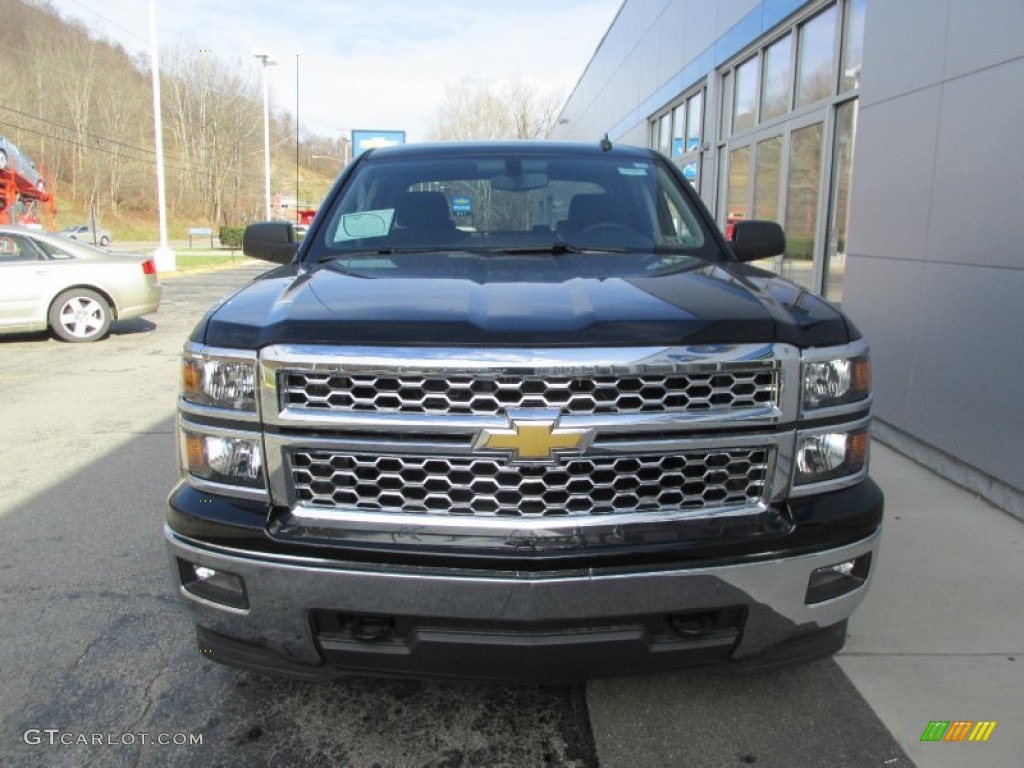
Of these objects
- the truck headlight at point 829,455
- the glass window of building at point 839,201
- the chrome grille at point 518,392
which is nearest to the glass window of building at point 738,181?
the glass window of building at point 839,201

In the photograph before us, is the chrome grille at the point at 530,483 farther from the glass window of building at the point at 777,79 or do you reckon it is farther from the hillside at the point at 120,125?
the hillside at the point at 120,125

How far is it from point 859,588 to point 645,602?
2.24 ft

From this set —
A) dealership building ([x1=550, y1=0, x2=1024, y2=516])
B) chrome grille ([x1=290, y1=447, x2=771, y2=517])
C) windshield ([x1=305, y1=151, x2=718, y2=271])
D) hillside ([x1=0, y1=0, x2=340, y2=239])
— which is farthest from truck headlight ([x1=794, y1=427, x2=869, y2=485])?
hillside ([x1=0, y1=0, x2=340, y2=239])

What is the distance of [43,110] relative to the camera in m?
67.9

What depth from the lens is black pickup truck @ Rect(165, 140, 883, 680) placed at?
1.99 metres

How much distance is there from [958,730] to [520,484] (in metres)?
1.68

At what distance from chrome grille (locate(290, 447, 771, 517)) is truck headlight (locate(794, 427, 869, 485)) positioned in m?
0.12

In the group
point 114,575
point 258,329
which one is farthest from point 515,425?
point 114,575

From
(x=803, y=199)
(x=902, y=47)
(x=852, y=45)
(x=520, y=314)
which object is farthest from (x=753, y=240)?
(x=803, y=199)


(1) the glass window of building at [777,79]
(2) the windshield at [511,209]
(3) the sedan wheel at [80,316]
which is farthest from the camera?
(3) the sedan wheel at [80,316]

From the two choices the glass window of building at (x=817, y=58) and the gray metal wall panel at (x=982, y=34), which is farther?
the glass window of building at (x=817, y=58)

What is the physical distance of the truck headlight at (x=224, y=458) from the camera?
2.11 meters

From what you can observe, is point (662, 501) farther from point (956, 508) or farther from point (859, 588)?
point (956, 508)

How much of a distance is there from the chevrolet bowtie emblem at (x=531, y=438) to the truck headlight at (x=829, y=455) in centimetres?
63
